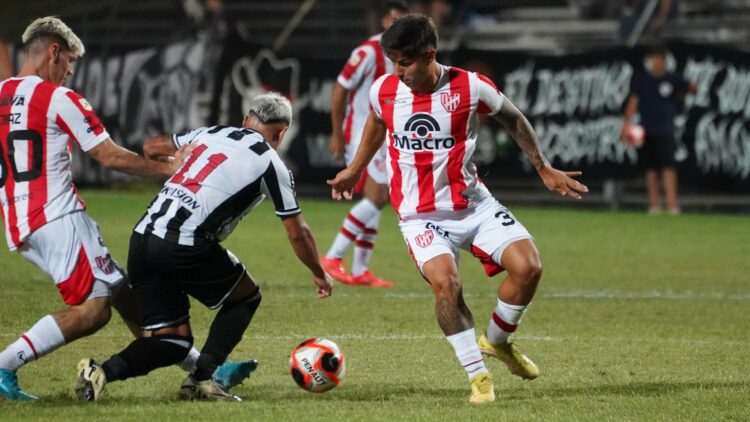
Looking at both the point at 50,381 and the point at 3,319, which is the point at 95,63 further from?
the point at 50,381

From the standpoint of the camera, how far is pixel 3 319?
940 cm

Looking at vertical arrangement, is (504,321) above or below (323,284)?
below

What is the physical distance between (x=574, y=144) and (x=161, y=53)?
7150mm

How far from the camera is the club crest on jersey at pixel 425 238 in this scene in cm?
731

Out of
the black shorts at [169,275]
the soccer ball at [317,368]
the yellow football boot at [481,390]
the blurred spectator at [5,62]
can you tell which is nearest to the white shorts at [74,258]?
the black shorts at [169,275]

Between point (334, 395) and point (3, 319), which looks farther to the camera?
point (3, 319)

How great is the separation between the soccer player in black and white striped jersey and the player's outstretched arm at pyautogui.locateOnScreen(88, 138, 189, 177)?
0.49 feet

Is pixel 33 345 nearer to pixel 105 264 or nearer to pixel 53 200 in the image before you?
pixel 105 264

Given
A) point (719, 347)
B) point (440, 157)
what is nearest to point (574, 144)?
point (719, 347)

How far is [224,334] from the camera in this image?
6.93 metres

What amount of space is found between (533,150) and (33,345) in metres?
2.95

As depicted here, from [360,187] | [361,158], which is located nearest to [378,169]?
[360,187]

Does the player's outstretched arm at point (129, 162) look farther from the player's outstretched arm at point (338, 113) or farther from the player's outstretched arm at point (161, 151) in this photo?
the player's outstretched arm at point (338, 113)

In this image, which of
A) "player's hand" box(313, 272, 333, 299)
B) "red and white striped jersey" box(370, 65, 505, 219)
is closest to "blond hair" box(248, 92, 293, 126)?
"red and white striped jersey" box(370, 65, 505, 219)
